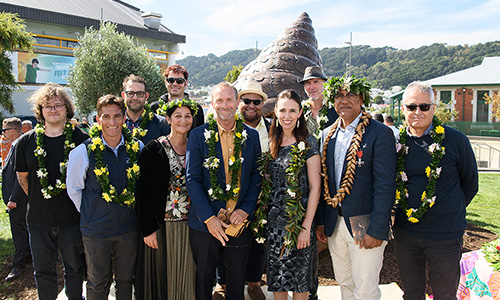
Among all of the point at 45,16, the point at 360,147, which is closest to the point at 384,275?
the point at 360,147

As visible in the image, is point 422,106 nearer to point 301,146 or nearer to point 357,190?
point 357,190

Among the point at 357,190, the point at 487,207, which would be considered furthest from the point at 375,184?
the point at 487,207

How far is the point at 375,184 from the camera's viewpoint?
2891mm

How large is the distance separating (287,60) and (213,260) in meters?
3.94

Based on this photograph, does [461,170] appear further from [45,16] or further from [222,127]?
[45,16]

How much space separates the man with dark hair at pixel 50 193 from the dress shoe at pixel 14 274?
177 cm

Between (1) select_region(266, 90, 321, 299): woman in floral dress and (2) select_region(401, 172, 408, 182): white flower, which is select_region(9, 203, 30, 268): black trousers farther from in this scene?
(2) select_region(401, 172, 408, 182): white flower

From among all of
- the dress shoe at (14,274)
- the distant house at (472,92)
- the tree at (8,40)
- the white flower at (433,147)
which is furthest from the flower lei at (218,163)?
the distant house at (472,92)

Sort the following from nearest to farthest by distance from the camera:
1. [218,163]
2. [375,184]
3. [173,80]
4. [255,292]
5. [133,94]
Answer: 1. [375,184]
2. [218,163]
3. [255,292]
4. [133,94]
5. [173,80]

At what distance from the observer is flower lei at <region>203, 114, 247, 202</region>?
10.1 feet

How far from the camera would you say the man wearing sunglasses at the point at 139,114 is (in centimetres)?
408

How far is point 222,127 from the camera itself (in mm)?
3270

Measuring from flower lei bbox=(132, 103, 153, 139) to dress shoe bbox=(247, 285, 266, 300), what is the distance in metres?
1.99

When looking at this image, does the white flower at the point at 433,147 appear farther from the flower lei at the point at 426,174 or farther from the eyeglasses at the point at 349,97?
the eyeglasses at the point at 349,97
